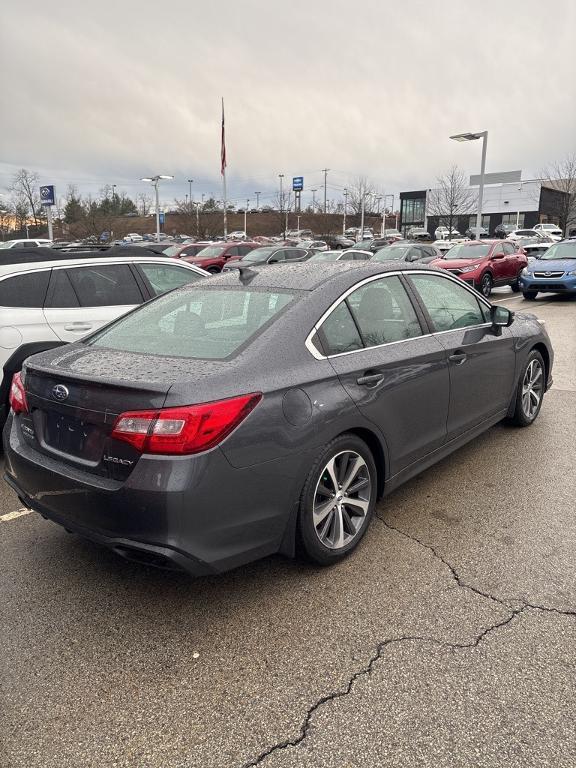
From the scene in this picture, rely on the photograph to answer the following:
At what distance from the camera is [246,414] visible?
2.56 meters

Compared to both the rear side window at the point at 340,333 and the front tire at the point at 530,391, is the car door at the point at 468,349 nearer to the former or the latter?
the front tire at the point at 530,391

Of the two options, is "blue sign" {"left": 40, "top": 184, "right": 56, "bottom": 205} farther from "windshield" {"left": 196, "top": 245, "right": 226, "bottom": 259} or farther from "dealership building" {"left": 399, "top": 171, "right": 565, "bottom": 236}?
"dealership building" {"left": 399, "top": 171, "right": 565, "bottom": 236}

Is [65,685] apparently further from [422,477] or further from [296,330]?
[422,477]

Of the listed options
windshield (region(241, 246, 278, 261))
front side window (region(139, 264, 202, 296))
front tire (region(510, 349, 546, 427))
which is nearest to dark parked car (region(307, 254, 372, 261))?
windshield (region(241, 246, 278, 261))

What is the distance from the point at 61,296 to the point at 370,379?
3250 millimetres

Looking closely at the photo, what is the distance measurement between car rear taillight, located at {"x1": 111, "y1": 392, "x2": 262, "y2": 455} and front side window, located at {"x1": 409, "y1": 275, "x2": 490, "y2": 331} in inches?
80.9

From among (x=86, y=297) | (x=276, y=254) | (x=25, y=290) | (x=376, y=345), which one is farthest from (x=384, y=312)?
(x=276, y=254)

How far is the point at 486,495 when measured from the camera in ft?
13.2

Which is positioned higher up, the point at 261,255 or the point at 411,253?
the point at 411,253

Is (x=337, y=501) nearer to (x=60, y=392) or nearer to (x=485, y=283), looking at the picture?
(x=60, y=392)

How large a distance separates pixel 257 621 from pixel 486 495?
6.61 ft

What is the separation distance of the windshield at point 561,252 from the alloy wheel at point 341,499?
15.0 m

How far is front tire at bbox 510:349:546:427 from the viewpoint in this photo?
Answer: 5.06 m

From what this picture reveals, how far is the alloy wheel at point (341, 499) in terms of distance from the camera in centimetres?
301
